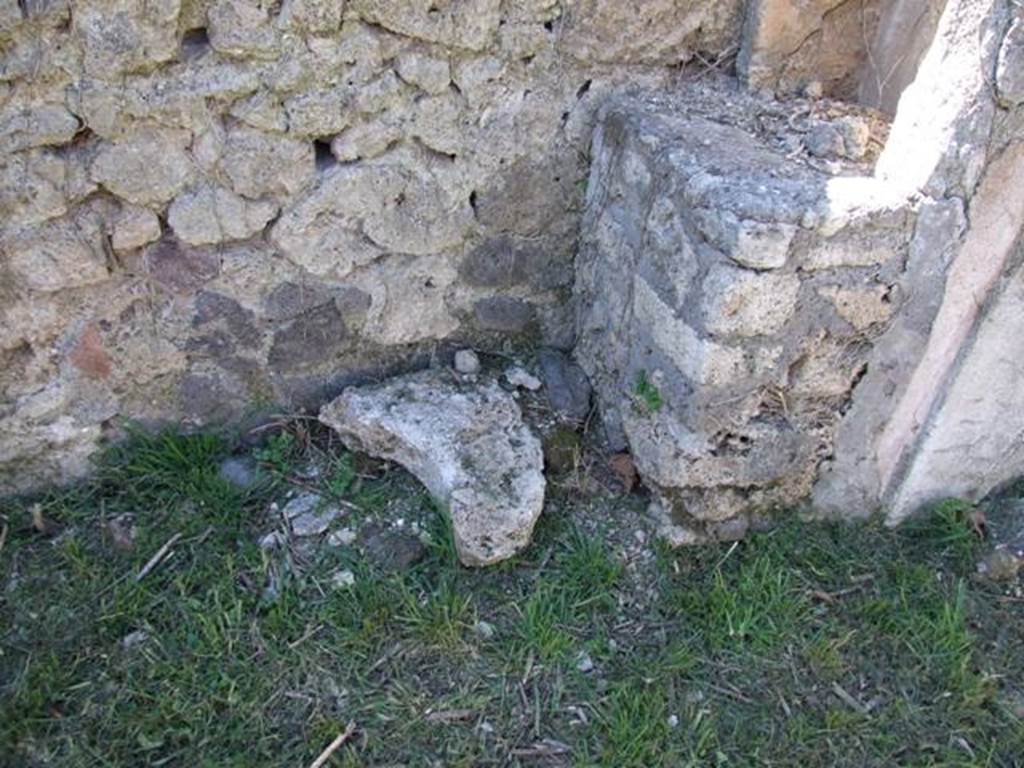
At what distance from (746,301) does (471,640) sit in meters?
0.98

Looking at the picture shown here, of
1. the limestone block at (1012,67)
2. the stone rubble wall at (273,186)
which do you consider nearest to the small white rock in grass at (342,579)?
the stone rubble wall at (273,186)

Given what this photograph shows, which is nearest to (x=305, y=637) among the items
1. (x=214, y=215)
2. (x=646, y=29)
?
(x=214, y=215)

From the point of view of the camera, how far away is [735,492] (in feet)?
8.07

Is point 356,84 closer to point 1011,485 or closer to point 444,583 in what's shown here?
point 444,583

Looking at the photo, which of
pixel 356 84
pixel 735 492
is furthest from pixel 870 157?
pixel 356 84

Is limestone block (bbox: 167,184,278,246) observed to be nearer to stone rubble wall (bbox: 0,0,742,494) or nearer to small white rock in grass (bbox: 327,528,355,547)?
stone rubble wall (bbox: 0,0,742,494)

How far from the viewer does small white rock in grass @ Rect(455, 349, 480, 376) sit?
2.69 metres

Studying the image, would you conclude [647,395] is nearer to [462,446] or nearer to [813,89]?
[462,446]

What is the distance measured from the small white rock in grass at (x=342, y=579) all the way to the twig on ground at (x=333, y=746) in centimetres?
33

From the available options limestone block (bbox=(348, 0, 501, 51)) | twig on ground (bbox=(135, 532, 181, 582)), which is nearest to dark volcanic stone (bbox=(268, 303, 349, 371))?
twig on ground (bbox=(135, 532, 181, 582))

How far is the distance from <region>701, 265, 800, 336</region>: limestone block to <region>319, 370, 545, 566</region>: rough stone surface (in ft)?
1.95

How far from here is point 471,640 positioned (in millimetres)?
2281

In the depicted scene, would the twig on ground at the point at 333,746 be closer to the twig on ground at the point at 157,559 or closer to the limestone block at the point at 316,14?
the twig on ground at the point at 157,559

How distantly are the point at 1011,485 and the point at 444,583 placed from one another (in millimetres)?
1530
